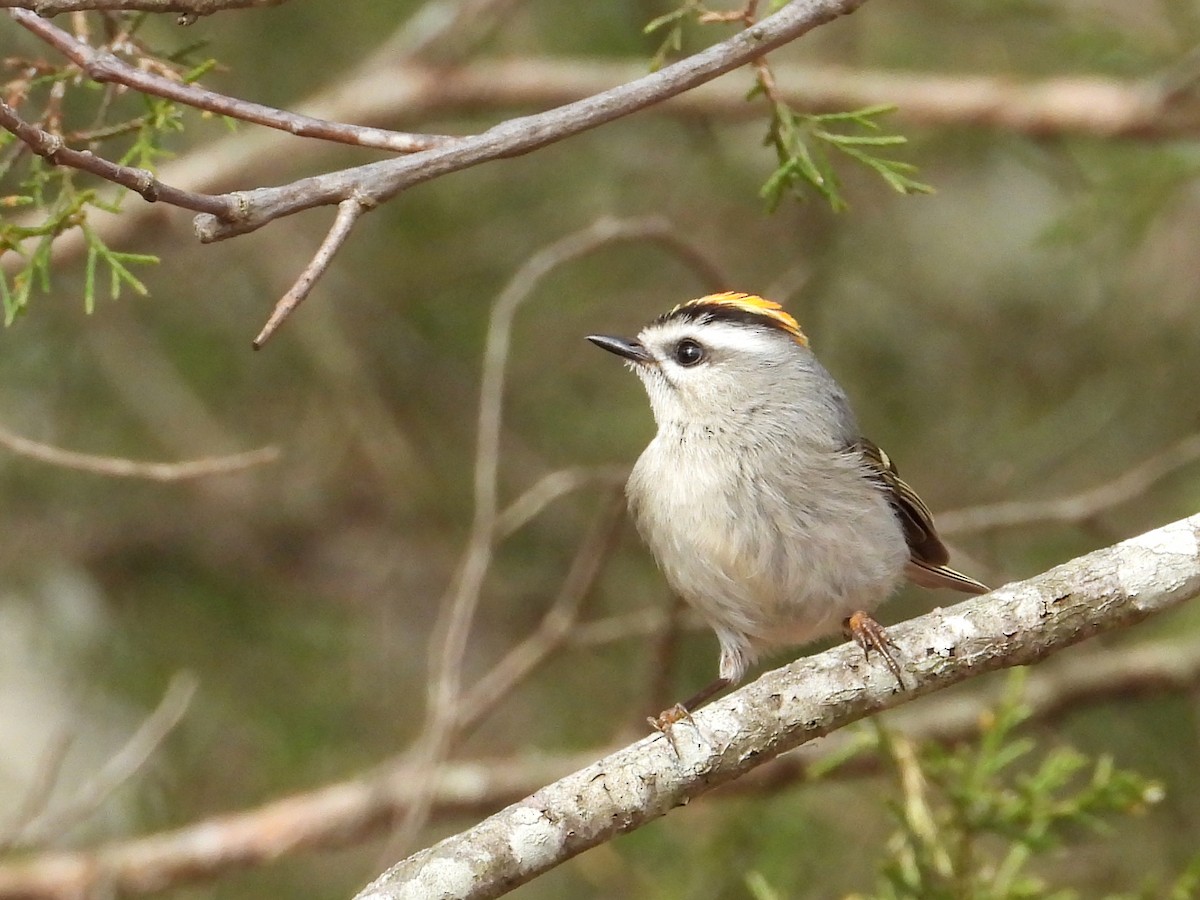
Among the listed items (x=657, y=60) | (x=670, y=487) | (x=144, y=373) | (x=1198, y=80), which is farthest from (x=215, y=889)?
(x=1198, y=80)

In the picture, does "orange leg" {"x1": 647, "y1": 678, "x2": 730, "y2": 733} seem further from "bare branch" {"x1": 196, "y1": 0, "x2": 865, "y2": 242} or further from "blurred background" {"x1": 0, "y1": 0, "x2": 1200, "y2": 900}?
"blurred background" {"x1": 0, "y1": 0, "x2": 1200, "y2": 900}

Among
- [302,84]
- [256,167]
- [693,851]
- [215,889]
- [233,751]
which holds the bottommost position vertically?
[693,851]

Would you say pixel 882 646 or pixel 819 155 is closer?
pixel 882 646

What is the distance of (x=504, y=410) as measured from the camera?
5.57 m

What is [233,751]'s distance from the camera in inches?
198

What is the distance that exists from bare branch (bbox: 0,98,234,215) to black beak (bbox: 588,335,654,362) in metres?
1.69

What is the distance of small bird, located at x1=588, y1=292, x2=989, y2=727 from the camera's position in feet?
10.7

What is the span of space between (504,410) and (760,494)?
7.88 feet

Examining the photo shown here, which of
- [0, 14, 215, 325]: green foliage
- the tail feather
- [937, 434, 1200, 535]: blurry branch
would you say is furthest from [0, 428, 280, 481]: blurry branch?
[937, 434, 1200, 535]: blurry branch

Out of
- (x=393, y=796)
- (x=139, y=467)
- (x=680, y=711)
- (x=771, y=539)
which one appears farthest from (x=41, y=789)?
(x=771, y=539)

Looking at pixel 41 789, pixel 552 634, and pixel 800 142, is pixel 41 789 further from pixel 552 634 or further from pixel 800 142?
pixel 800 142

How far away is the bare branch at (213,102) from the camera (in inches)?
85.1

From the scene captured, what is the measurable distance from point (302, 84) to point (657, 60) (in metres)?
3.02

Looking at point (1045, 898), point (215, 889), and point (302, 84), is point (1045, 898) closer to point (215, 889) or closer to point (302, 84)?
point (215, 889)
